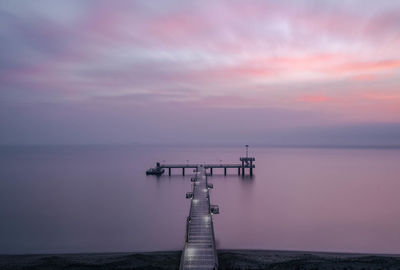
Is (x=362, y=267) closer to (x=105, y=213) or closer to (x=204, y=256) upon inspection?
(x=204, y=256)

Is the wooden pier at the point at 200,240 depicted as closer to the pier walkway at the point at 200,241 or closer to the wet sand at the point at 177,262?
the pier walkway at the point at 200,241

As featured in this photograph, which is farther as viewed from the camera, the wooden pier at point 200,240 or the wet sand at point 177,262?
the wet sand at point 177,262

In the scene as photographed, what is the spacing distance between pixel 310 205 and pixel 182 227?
2058 cm

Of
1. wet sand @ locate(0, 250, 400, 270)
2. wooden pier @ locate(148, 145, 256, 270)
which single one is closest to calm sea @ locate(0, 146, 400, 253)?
wooden pier @ locate(148, 145, 256, 270)

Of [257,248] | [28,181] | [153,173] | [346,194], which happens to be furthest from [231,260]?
[28,181]

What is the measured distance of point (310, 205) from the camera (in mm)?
43562

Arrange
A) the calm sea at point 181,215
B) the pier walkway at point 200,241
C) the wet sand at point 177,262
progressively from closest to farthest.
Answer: the pier walkway at point 200,241, the wet sand at point 177,262, the calm sea at point 181,215

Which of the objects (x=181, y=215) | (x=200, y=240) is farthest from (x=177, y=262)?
(x=181, y=215)

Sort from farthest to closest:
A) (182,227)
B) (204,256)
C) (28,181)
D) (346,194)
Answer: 1. (28,181)
2. (346,194)
3. (182,227)
4. (204,256)

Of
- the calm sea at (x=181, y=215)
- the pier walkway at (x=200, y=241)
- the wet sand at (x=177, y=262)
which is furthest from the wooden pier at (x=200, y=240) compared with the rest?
the calm sea at (x=181, y=215)

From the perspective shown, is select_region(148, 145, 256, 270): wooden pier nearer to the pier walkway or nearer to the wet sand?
the pier walkway

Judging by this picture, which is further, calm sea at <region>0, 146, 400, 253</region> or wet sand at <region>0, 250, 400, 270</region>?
calm sea at <region>0, 146, 400, 253</region>

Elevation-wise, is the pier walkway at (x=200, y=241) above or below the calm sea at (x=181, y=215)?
above

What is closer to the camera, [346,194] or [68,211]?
[68,211]
